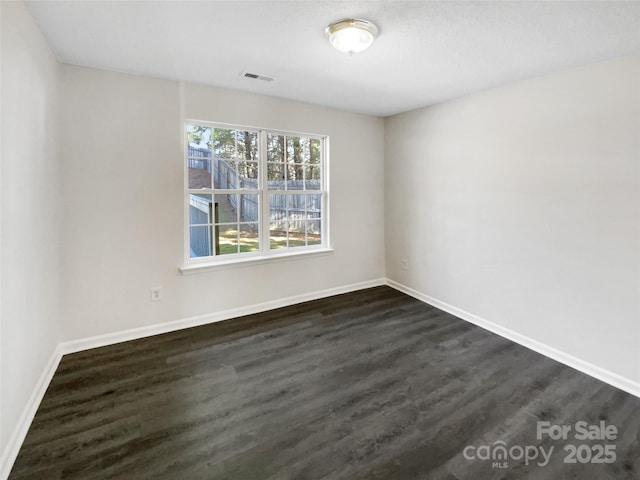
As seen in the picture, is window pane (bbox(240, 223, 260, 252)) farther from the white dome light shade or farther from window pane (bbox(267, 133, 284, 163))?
the white dome light shade

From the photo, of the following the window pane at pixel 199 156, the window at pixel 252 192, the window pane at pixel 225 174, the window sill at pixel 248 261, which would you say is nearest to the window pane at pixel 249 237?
the window at pixel 252 192

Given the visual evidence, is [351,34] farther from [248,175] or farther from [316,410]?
[316,410]

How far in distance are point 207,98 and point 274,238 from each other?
1638 millimetres

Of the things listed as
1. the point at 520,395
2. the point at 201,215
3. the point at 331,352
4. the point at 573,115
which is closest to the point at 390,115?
the point at 573,115

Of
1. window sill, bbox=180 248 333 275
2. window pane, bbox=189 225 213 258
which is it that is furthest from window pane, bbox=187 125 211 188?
window sill, bbox=180 248 333 275

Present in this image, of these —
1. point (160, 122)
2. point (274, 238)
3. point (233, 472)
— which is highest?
point (160, 122)

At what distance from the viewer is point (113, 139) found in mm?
2674

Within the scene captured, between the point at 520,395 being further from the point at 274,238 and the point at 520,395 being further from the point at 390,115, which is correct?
the point at 390,115

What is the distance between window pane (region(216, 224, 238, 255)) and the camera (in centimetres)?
337

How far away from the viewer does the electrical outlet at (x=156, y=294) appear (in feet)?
9.64

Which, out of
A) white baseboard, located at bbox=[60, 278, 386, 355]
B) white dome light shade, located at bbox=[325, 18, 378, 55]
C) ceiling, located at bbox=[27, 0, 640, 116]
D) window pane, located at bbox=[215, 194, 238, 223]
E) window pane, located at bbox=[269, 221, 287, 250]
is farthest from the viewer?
window pane, located at bbox=[269, 221, 287, 250]

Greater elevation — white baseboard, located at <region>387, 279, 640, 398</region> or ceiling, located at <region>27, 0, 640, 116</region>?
ceiling, located at <region>27, 0, 640, 116</region>

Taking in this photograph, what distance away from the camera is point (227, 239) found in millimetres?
3420

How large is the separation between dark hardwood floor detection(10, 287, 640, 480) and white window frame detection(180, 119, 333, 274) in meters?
0.72
